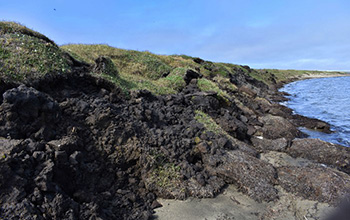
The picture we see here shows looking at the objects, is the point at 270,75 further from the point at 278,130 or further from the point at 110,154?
the point at 110,154

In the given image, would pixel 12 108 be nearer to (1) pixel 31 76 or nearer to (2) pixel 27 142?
(2) pixel 27 142

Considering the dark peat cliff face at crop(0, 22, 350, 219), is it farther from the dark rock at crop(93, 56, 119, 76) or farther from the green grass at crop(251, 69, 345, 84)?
the green grass at crop(251, 69, 345, 84)

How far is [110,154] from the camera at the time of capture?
7438mm

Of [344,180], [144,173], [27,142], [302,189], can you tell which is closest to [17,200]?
[27,142]

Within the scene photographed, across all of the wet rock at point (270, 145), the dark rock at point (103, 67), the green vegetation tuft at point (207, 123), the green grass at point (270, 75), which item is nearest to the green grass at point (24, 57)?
the dark rock at point (103, 67)

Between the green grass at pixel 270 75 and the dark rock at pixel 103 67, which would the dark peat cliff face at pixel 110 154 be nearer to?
the dark rock at pixel 103 67

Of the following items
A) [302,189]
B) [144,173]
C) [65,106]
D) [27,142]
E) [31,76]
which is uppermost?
[31,76]

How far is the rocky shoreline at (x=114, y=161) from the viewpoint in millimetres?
5211

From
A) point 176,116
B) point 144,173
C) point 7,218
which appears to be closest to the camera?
point 7,218

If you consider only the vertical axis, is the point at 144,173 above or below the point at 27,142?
below

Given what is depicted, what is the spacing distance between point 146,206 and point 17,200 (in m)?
3.14

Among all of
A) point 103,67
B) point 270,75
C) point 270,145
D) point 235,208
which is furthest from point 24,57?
point 270,75

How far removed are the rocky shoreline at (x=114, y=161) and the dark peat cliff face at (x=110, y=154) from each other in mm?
29

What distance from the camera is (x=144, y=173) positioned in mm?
7426
